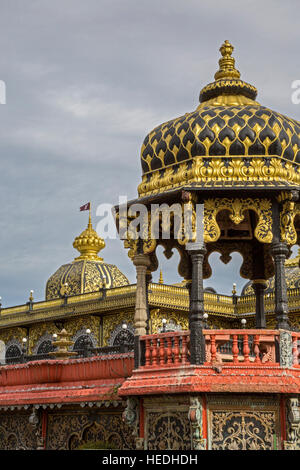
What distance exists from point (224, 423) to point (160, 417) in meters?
1.06

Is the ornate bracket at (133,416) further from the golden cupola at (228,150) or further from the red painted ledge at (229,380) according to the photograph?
the golden cupola at (228,150)

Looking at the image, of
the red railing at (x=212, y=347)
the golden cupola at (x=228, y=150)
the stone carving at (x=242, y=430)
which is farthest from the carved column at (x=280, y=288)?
the stone carving at (x=242, y=430)

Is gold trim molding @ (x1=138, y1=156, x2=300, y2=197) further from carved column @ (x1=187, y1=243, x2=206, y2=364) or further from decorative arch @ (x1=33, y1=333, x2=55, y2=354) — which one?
decorative arch @ (x1=33, y1=333, x2=55, y2=354)

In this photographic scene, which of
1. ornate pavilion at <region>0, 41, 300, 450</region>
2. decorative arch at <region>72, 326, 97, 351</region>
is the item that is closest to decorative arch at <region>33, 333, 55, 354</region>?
decorative arch at <region>72, 326, 97, 351</region>

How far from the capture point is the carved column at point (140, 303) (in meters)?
11.2

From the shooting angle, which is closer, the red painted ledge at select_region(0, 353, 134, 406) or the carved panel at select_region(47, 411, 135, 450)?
the carved panel at select_region(47, 411, 135, 450)

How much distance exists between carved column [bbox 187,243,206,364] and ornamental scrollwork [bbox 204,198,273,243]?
25 cm

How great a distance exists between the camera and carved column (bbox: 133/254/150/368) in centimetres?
1120

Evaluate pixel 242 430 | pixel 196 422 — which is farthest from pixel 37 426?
pixel 242 430

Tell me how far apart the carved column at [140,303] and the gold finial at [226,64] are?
138 inches

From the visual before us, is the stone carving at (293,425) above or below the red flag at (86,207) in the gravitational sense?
below

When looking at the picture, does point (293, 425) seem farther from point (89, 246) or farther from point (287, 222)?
point (89, 246)

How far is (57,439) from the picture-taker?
12602 millimetres

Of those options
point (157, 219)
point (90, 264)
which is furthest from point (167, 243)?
point (90, 264)
